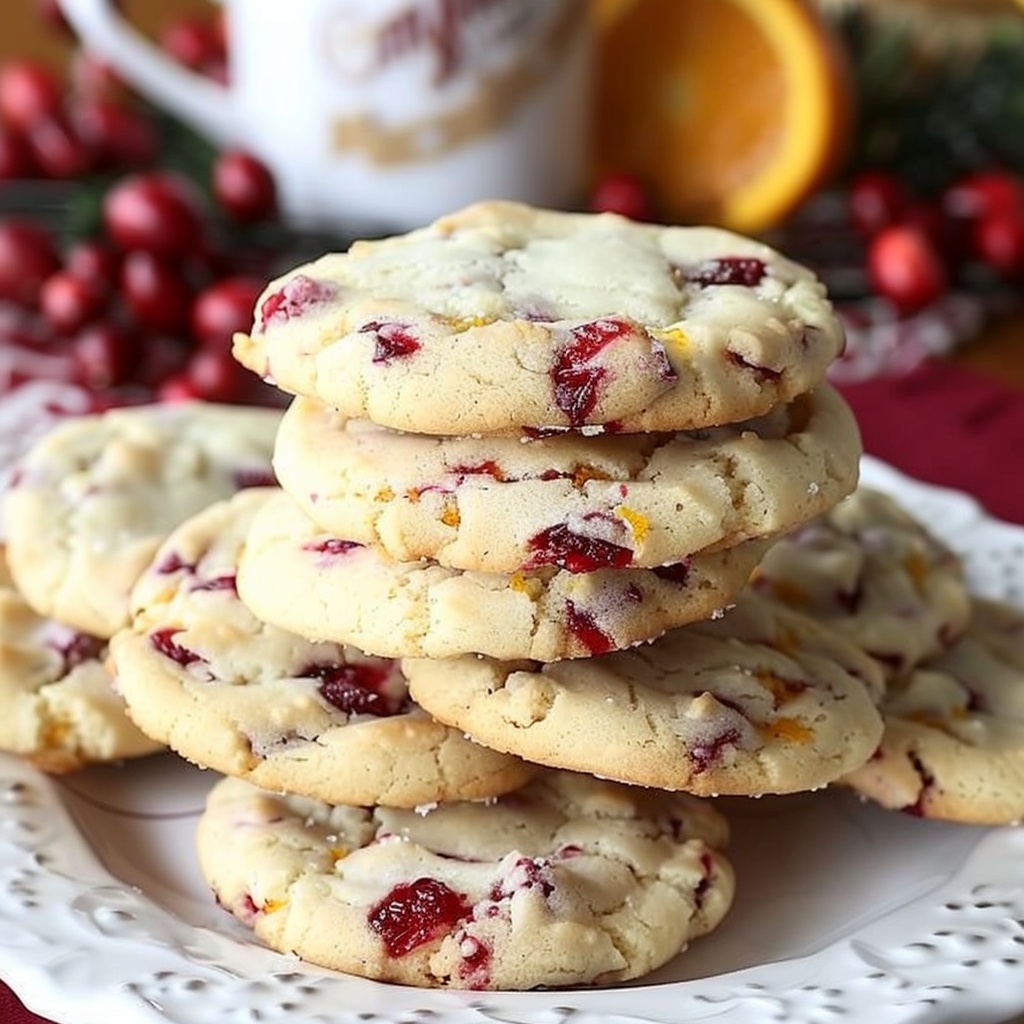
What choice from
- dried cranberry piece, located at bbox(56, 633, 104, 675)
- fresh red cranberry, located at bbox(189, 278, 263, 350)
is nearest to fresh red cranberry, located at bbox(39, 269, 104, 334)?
fresh red cranberry, located at bbox(189, 278, 263, 350)

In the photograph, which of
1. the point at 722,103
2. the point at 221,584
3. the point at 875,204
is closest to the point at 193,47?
the point at 722,103

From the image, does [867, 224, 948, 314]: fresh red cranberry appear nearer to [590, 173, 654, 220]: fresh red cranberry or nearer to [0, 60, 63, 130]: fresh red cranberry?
[590, 173, 654, 220]: fresh red cranberry

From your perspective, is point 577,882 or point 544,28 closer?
point 577,882

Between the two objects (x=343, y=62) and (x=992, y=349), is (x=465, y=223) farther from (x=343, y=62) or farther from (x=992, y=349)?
(x=992, y=349)

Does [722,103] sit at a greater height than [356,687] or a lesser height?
greater

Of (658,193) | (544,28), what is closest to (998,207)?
(658,193)

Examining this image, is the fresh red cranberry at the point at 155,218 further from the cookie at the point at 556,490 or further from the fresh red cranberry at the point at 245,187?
the cookie at the point at 556,490

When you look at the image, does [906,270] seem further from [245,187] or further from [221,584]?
[221,584]
